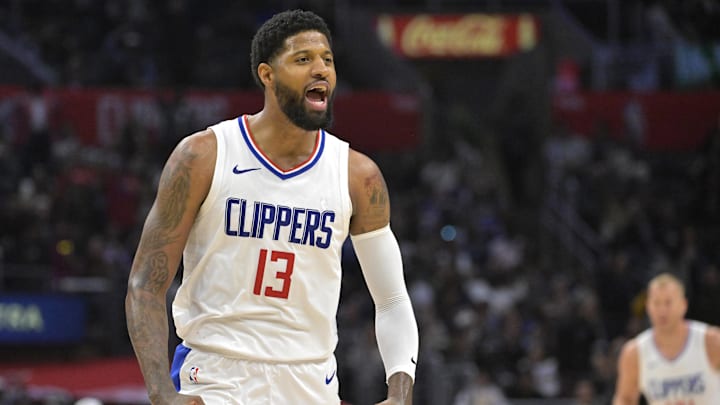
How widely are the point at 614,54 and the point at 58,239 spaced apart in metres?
11.7

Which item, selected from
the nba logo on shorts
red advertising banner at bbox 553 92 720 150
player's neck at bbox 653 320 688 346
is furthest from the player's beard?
red advertising banner at bbox 553 92 720 150

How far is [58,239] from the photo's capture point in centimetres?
1580

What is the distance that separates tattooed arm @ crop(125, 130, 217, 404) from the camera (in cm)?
407

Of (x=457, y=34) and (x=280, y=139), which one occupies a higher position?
(x=457, y=34)

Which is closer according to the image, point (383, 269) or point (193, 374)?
point (193, 374)

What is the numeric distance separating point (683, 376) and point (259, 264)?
533cm

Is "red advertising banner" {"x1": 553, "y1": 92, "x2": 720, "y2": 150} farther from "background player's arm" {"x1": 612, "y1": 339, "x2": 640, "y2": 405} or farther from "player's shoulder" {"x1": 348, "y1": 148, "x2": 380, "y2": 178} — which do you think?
"player's shoulder" {"x1": 348, "y1": 148, "x2": 380, "y2": 178}

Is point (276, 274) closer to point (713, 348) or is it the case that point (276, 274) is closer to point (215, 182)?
point (215, 182)

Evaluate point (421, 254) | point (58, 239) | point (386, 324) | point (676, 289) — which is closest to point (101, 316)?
point (58, 239)

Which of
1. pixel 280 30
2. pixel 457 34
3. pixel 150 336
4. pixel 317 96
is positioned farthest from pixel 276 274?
pixel 457 34

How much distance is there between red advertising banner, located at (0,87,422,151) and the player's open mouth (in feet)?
46.9

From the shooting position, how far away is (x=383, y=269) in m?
4.62

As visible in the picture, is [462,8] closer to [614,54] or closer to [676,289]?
[614,54]

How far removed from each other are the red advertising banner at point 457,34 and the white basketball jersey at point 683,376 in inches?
615
